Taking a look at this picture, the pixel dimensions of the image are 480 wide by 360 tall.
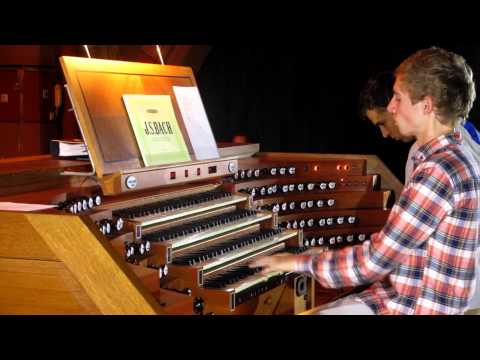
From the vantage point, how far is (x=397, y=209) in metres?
2.14

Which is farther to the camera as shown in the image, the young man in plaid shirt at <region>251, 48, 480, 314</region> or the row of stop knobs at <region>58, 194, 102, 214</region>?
the row of stop knobs at <region>58, 194, 102, 214</region>

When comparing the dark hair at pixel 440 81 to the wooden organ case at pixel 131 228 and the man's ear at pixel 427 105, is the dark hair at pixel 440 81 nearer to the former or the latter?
the man's ear at pixel 427 105

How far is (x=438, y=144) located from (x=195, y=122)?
6.10 ft

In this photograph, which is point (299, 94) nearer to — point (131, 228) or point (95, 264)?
point (131, 228)

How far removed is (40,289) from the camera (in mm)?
2318

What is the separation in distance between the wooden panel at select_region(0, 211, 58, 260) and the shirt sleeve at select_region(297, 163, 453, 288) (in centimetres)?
100

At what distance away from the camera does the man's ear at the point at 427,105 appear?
2.25 m

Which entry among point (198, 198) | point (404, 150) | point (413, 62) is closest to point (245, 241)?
point (198, 198)

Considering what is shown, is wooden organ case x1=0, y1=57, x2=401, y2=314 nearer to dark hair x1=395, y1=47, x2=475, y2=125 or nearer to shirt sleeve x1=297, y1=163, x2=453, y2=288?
shirt sleeve x1=297, y1=163, x2=453, y2=288

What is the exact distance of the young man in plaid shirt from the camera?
6.93ft

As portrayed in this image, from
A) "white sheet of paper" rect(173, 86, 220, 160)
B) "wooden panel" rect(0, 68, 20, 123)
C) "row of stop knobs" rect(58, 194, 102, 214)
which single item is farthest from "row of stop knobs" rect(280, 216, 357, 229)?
"wooden panel" rect(0, 68, 20, 123)

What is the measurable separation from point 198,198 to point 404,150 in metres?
2.58

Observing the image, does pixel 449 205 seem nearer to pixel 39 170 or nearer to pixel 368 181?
pixel 39 170

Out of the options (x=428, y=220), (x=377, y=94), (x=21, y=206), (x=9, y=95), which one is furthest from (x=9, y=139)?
(x=428, y=220)
